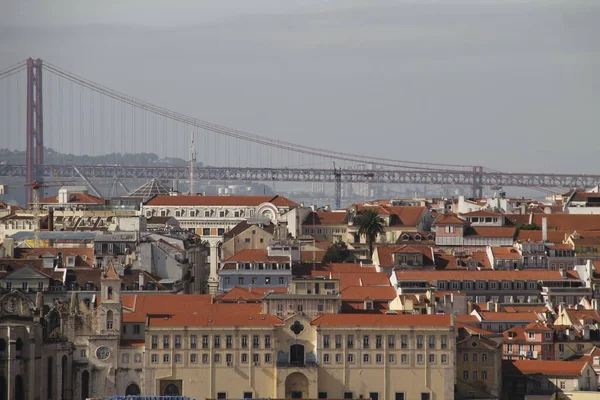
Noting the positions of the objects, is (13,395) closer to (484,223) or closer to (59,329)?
(59,329)

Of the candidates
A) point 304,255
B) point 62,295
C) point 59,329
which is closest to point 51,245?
point 304,255

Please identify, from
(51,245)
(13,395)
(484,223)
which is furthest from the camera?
(484,223)

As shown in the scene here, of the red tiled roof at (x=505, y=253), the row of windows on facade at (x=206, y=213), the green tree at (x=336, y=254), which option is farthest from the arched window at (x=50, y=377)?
the row of windows on facade at (x=206, y=213)

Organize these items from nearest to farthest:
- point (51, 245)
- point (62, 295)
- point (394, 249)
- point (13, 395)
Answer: point (13, 395)
point (62, 295)
point (394, 249)
point (51, 245)

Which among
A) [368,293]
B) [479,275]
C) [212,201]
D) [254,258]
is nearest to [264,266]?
[254,258]

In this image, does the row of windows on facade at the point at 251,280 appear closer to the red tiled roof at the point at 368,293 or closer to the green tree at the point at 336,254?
the red tiled roof at the point at 368,293

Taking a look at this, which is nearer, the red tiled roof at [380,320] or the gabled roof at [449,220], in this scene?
the red tiled roof at [380,320]

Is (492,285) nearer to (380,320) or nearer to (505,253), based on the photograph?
(505,253)
